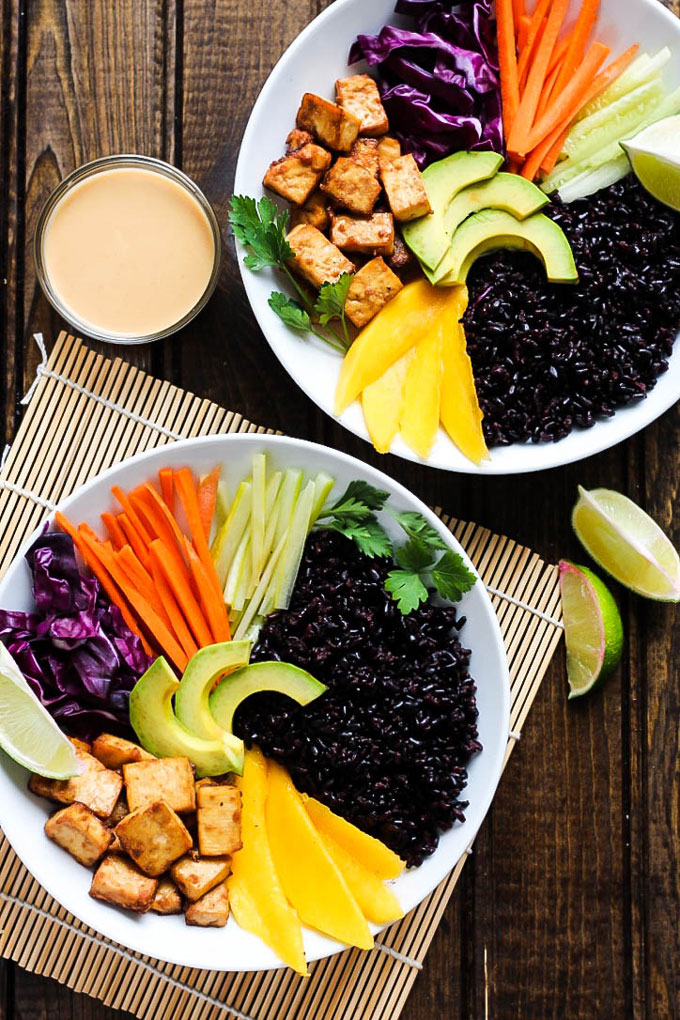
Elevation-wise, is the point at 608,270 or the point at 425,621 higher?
the point at 608,270

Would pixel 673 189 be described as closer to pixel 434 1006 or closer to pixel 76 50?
pixel 76 50

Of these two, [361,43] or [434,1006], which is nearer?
[361,43]

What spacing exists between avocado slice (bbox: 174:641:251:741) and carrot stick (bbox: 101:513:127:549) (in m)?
0.37

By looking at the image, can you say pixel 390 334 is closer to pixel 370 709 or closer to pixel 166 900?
pixel 370 709

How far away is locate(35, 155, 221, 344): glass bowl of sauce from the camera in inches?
99.3

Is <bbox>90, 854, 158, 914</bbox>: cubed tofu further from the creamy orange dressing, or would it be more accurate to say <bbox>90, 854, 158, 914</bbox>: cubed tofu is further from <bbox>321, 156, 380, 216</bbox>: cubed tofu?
<bbox>321, 156, 380, 216</bbox>: cubed tofu

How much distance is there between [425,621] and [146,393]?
3.27ft

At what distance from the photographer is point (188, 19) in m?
2.65

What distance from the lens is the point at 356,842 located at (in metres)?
2.31

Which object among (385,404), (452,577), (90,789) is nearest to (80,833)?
(90,789)

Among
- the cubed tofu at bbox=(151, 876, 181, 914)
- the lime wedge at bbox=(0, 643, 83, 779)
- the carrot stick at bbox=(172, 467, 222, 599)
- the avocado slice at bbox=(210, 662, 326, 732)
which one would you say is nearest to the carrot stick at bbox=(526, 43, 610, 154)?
the carrot stick at bbox=(172, 467, 222, 599)

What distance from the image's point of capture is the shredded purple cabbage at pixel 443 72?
95.7 inches

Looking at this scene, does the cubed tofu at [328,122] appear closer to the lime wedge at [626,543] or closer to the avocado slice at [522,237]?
the avocado slice at [522,237]

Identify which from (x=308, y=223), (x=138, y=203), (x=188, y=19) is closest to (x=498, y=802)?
(x=308, y=223)
